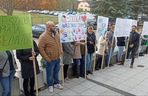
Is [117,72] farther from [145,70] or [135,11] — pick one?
[135,11]

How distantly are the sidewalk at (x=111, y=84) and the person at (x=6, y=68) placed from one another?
4.22 feet

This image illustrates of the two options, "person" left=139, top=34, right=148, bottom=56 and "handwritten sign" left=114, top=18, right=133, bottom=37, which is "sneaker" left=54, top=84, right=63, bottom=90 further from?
"person" left=139, top=34, right=148, bottom=56

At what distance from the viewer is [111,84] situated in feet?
21.1

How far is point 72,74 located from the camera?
22.3ft

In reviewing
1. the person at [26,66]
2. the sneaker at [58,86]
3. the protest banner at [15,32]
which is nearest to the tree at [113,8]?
the sneaker at [58,86]

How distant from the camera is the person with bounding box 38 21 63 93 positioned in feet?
17.4

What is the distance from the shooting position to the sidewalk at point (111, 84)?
573cm

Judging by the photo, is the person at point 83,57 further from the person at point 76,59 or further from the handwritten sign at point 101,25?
the handwritten sign at point 101,25

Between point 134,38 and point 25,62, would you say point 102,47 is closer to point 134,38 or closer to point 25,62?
point 134,38

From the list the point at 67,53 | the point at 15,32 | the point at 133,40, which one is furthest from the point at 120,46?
the point at 15,32

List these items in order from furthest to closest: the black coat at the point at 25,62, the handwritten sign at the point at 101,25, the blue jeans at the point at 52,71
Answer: the handwritten sign at the point at 101,25 → the blue jeans at the point at 52,71 → the black coat at the point at 25,62

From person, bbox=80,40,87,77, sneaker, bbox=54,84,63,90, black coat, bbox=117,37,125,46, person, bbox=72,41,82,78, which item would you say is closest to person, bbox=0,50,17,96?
sneaker, bbox=54,84,63,90

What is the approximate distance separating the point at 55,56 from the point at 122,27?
3643mm

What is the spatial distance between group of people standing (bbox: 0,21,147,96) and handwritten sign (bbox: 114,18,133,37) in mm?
173
